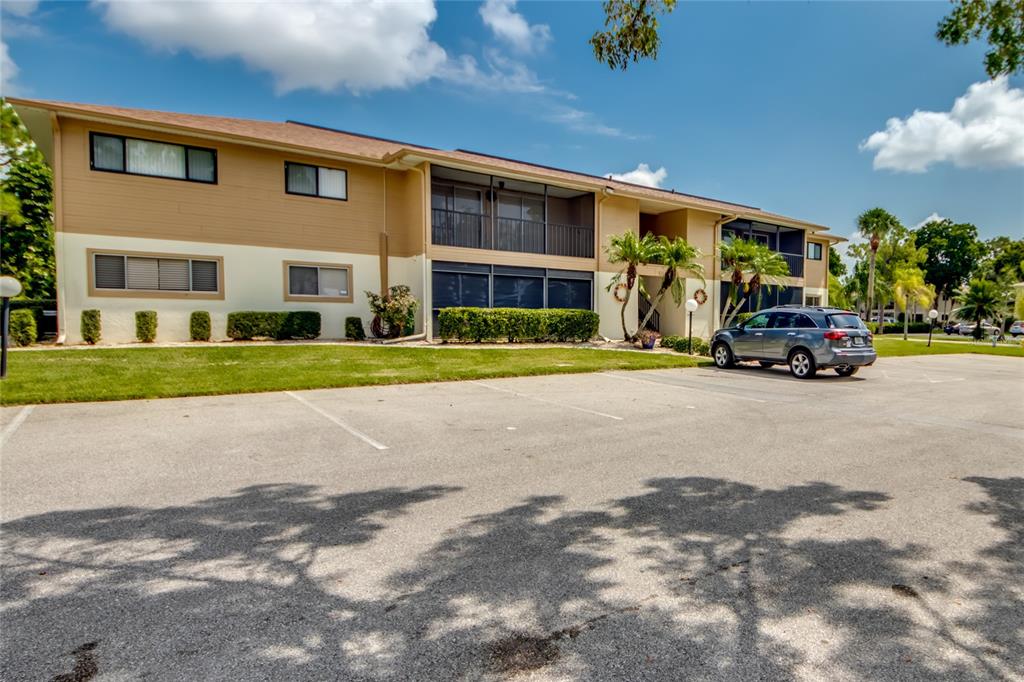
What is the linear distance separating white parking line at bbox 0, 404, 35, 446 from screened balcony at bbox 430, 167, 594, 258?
518 inches

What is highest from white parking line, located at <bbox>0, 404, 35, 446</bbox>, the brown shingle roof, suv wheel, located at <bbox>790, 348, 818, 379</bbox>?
the brown shingle roof

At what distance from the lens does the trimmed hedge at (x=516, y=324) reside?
18.3 m

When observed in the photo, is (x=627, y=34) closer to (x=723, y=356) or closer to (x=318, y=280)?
(x=723, y=356)

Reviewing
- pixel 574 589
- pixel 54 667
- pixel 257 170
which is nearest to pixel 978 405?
pixel 574 589

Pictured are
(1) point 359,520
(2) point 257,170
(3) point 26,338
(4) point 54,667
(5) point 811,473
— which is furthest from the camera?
(2) point 257,170

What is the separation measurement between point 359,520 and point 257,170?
1686cm

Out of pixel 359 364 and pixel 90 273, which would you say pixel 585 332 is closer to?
pixel 359 364

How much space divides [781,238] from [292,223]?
1034 inches

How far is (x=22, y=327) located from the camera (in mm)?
14609

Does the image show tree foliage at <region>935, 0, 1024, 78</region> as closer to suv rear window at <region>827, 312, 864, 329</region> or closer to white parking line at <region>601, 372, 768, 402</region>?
white parking line at <region>601, 372, 768, 402</region>

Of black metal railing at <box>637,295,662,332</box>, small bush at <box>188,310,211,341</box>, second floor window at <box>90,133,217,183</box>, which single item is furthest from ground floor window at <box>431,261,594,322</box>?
second floor window at <box>90,133,217,183</box>

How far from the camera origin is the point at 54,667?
2375 millimetres

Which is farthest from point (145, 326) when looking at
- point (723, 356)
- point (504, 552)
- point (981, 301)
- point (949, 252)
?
point (949, 252)

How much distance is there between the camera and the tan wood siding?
15.5 metres
